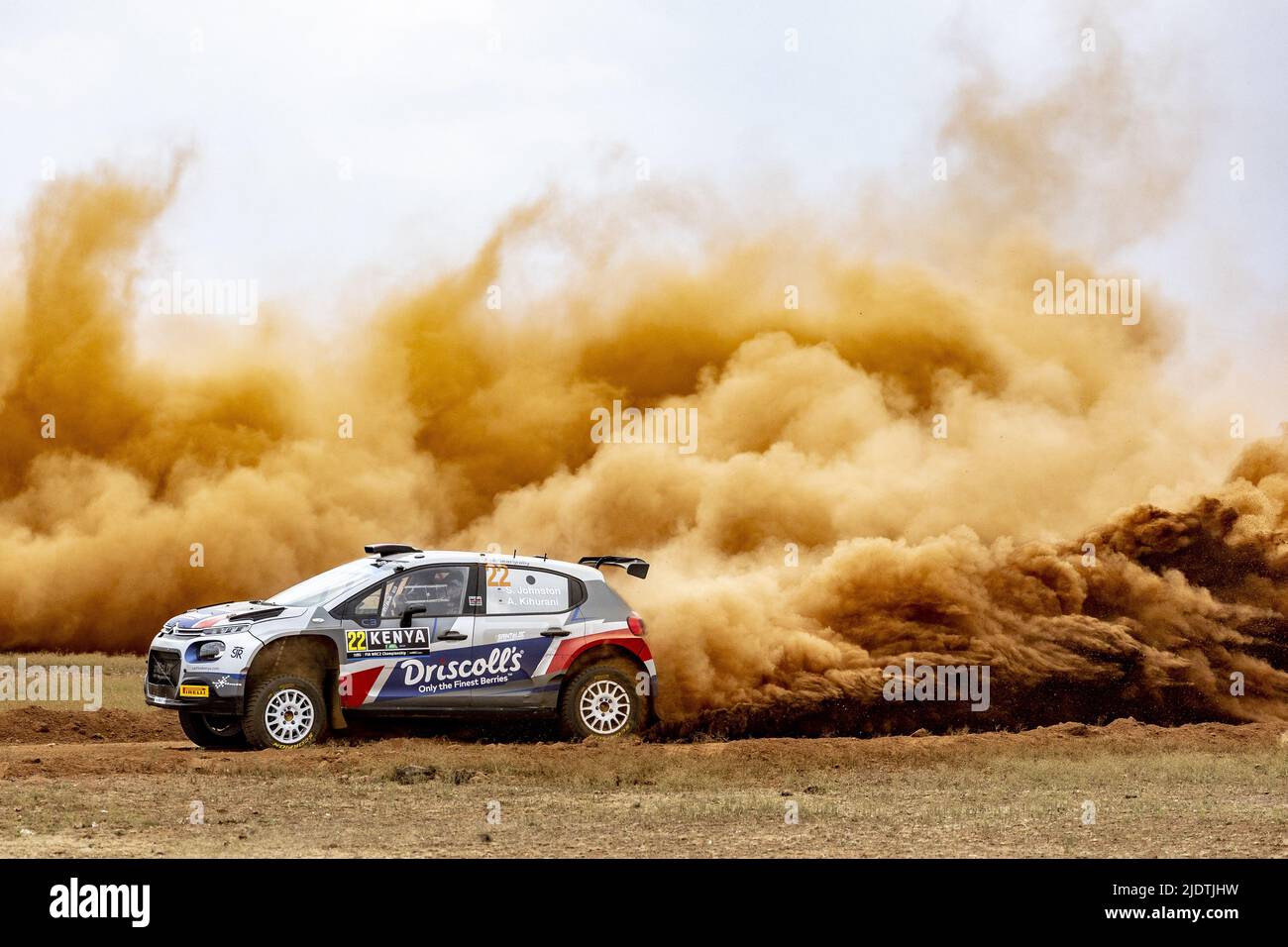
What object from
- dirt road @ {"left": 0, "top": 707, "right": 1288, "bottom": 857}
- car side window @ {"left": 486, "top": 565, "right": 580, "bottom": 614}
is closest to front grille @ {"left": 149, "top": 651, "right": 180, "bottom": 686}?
dirt road @ {"left": 0, "top": 707, "right": 1288, "bottom": 857}

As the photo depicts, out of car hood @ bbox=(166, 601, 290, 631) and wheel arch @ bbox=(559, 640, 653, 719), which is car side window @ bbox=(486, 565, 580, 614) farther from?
car hood @ bbox=(166, 601, 290, 631)

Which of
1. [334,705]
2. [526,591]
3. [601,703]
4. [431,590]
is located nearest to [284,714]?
[334,705]

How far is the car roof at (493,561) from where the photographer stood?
16234 millimetres

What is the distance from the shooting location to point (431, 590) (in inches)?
637

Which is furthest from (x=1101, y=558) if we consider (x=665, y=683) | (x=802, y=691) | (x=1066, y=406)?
(x=1066, y=406)

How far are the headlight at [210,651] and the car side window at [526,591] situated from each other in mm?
2628

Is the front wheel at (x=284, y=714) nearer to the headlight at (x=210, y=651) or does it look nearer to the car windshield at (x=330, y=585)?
the headlight at (x=210, y=651)

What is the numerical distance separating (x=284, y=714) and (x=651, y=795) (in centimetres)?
387

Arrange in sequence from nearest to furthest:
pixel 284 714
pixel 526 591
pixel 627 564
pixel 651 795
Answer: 1. pixel 651 795
2. pixel 284 714
3. pixel 526 591
4. pixel 627 564

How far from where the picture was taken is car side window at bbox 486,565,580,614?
16297 mm

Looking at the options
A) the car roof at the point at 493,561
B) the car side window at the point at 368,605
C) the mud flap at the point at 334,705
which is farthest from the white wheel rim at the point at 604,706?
the mud flap at the point at 334,705

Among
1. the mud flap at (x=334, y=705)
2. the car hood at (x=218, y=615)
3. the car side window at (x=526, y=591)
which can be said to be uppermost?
the car side window at (x=526, y=591)

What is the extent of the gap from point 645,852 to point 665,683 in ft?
24.1

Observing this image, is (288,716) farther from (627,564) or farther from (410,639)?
(627,564)
